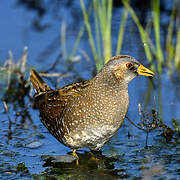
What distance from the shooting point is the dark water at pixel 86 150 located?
17.4 feet

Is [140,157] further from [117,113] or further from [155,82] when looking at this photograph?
[155,82]

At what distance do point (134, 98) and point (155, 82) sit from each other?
2.94 feet

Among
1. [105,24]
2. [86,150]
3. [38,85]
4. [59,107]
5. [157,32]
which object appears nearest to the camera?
[59,107]

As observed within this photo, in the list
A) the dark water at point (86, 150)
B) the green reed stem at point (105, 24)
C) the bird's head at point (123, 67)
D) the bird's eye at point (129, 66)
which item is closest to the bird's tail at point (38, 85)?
the dark water at point (86, 150)

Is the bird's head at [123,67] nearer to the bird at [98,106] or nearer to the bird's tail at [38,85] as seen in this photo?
the bird at [98,106]

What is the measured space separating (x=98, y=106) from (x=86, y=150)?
3.17ft

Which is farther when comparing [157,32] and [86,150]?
[157,32]

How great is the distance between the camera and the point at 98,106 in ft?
→ 17.4

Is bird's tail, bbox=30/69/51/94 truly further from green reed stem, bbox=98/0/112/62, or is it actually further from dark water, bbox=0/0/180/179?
green reed stem, bbox=98/0/112/62

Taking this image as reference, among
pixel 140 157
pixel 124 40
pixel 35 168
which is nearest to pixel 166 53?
pixel 124 40

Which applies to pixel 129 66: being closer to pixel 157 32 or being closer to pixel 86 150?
pixel 86 150

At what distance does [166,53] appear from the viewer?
8.92 metres

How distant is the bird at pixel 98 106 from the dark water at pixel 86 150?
0.34 m

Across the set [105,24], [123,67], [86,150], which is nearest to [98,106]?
[123,67]
